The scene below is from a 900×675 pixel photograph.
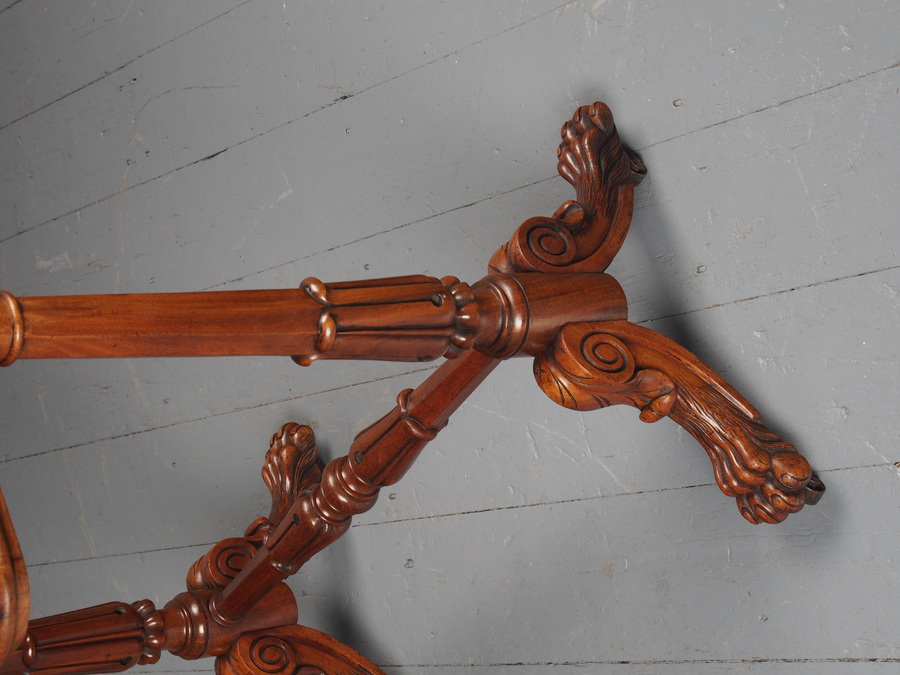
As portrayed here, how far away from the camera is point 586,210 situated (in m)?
0.93

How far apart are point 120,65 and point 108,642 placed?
0.84 metres

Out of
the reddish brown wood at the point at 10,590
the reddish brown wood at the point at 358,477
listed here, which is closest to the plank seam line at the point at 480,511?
the reddish brown wood at the point at 358,477

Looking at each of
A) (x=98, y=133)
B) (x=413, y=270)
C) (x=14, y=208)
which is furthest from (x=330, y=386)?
(x=14, y=208)

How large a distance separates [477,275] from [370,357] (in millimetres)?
423

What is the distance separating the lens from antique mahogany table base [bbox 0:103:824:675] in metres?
0.63

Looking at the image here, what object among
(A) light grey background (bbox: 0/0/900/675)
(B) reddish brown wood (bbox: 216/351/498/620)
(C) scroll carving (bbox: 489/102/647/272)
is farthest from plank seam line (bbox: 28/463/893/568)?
(C) scroll carving (bbox: 489/102/647/272)

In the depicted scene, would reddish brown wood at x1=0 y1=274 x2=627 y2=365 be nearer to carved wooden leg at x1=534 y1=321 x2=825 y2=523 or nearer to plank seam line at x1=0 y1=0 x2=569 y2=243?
carved wooden leg at x1=534 y1=321 x2=825 y2=523

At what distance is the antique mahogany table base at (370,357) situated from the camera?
0.63 meters

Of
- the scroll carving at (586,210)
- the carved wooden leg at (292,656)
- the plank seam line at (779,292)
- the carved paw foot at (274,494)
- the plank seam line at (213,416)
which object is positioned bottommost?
the carved wooden leg at (292,656)

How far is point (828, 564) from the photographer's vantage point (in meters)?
0.91

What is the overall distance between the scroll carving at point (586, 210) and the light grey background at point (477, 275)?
2.1 inches

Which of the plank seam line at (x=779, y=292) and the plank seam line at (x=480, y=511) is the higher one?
the plank seam line at (x=779, y=292)

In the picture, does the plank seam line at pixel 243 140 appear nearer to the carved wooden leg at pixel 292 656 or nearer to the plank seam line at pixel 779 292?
the plank seam line at pixel 779 292

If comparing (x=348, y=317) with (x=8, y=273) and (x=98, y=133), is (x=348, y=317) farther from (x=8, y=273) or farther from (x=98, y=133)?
(x=8, y=273)
